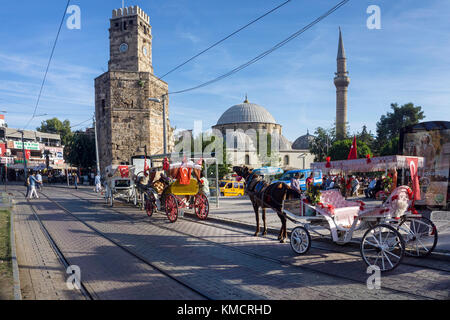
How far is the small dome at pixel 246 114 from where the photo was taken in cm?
7244

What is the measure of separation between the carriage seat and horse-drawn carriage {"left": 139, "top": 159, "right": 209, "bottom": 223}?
16.9 feet

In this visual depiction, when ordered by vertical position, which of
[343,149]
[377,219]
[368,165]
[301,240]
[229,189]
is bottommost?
[229,189]

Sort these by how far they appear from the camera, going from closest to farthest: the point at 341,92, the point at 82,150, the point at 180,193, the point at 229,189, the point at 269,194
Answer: the point at 269,194
the point at 180,193
the point at 229,189
the point at 82,150
the point at 341,92

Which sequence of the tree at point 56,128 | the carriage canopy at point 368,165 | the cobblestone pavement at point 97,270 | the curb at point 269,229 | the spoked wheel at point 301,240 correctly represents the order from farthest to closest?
the tree at point 56,128, the spoked wheel at point 301,240, the curb at point 269,229, the carriage canopy at point 368,165, the cobblestone pavement at point 97,270

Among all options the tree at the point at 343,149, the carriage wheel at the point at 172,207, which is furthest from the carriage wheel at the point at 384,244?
the tree at the point at 343,149

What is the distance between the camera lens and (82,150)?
40219mm

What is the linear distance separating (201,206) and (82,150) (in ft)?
112

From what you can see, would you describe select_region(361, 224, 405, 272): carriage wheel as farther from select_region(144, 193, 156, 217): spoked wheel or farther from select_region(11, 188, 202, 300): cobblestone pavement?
select_region(144, 193, 156, 217): spoked wheel

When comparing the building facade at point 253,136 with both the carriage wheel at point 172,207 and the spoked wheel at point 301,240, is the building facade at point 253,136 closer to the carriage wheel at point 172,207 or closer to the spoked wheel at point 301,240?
the carriage wheel at point 172,207

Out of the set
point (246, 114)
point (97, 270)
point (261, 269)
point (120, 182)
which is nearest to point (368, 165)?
point (261, 269)

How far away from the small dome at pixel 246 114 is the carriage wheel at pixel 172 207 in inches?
2453

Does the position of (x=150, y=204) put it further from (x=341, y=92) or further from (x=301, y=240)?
(x=341, y=92)

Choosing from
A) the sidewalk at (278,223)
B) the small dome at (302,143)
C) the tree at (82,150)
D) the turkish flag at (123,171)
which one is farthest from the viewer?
the small dome at (302,143)
